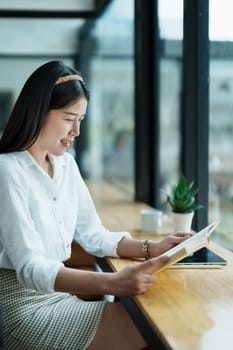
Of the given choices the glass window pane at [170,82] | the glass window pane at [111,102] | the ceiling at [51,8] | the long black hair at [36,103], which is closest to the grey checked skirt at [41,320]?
the long black hair at [36,103]

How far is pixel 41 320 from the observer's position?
1409mm

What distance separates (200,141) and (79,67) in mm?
2351

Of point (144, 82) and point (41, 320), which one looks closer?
point (41, 320)

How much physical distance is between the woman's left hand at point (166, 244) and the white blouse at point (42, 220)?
5.2 inches

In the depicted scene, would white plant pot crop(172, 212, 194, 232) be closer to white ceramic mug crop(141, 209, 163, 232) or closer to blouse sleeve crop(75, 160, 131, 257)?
white ceramic mug crop(141, 209, 163, 232)

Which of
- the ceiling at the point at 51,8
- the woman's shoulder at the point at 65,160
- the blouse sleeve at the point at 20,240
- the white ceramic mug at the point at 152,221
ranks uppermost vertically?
the ceiling at the point at 51,8

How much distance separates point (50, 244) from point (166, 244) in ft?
1.13

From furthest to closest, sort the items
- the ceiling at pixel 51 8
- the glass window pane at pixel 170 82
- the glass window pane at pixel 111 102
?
the glass window pane at pixel 111 102 → the ceiling at pixel 51 8 → the glass window pane at pixel 170 82

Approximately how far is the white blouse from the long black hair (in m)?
0.05

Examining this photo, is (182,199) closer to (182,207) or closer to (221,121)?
(182,207)

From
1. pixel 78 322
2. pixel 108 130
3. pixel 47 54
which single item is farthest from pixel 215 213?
pixel 108 130

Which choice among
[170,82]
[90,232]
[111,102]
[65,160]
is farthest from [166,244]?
[111,102]

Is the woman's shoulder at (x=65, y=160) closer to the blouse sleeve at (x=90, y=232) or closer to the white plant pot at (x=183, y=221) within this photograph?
the blouse sleeve at (x=90, y=232)

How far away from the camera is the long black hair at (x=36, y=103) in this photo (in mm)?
1520
